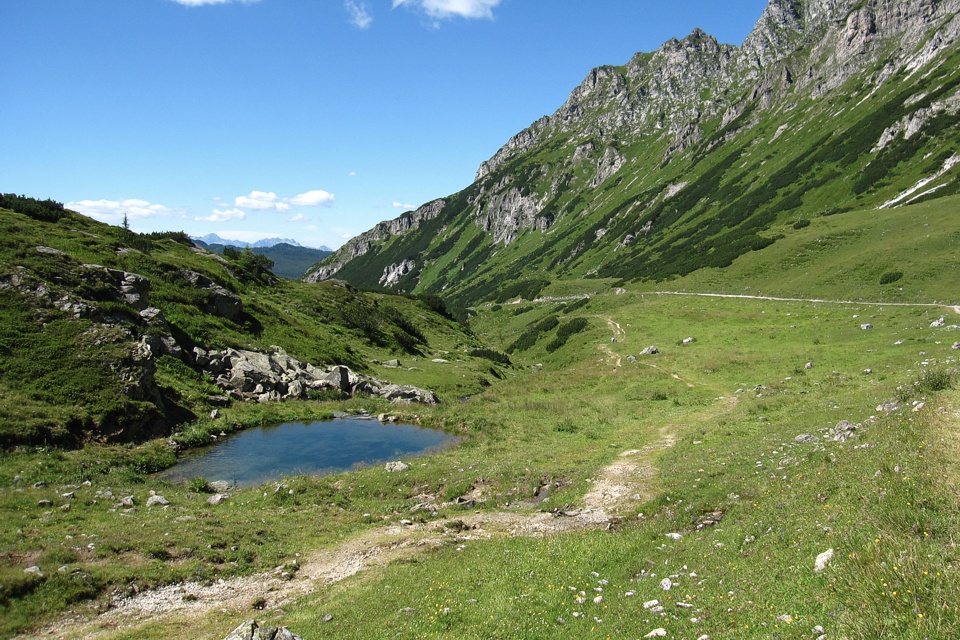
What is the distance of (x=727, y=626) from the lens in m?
9.16

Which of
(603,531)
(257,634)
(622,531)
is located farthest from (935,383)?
(257,634)

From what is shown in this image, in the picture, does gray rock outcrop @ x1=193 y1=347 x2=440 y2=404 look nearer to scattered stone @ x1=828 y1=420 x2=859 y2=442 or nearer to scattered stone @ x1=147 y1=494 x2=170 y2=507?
scattered stone @ x1=147 y1=494 x2=170 y2=507

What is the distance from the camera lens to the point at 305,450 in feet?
116

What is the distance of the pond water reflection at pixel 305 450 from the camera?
3005 centimetres

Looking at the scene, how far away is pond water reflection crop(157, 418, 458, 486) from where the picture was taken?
30.0m

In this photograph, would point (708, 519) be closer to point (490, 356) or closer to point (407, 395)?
point (407, 395)

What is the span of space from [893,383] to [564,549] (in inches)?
968

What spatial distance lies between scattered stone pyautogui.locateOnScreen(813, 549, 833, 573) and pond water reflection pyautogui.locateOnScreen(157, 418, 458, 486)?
27.0 meters

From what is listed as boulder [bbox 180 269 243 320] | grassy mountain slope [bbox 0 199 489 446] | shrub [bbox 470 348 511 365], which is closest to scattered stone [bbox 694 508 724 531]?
grassy mountain slope [bbox 0 199 489 446]

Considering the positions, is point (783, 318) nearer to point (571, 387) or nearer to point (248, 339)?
point (571, 387)

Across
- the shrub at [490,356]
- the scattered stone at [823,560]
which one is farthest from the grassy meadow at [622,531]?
the shrub at [490,356]

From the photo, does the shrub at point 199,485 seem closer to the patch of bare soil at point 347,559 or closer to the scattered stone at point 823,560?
the patch of bare soil at point 347,559

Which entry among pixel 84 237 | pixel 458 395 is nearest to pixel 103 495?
pixel 458 395

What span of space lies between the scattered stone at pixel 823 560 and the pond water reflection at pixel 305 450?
2701 cm
